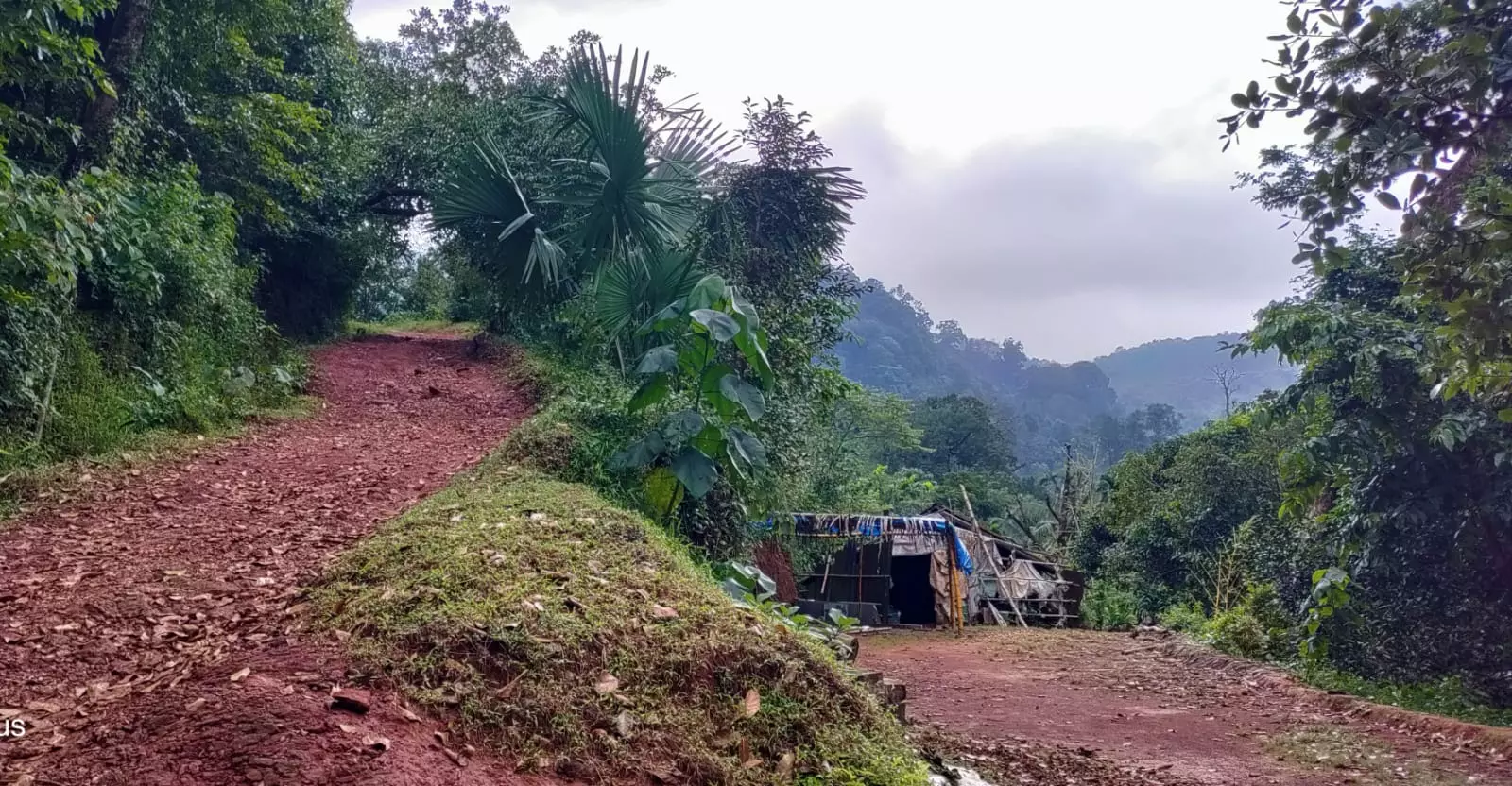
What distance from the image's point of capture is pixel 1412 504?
26.4 ft

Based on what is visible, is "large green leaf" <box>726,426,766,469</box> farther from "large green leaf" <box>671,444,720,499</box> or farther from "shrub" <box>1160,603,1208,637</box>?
"shrub" <box>1160,603,1208,637</box>

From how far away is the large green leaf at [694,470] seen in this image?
5.66 meters

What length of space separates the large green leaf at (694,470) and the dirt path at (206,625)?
5.64 ft

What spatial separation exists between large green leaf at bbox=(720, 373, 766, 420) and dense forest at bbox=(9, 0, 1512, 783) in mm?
21

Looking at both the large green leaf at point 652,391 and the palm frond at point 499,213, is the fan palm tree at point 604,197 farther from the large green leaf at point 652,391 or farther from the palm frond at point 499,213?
the large green leaf at point 652,391

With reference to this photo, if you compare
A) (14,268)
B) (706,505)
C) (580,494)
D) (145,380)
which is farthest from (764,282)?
(14,268)

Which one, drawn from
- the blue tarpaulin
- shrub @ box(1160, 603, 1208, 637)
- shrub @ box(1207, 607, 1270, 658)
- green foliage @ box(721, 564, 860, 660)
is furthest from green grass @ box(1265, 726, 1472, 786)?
the blue tarpaulin

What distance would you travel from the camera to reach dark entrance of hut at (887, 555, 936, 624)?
18.0 m

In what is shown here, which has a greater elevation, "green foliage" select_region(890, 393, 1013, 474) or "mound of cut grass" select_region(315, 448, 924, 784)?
"green foliage" select_region(890, 393, 1013, 474)

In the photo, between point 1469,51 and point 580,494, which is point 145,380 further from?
point 1469,51

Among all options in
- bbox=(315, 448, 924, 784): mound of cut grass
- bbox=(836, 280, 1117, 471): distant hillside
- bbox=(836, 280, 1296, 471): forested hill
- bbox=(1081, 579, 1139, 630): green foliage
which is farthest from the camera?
bbox=(836, 280, 1117, 471): distant hillside

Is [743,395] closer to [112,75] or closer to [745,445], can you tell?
[745,445]

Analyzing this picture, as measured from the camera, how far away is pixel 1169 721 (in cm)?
765

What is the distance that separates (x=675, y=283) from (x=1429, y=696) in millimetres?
7900
